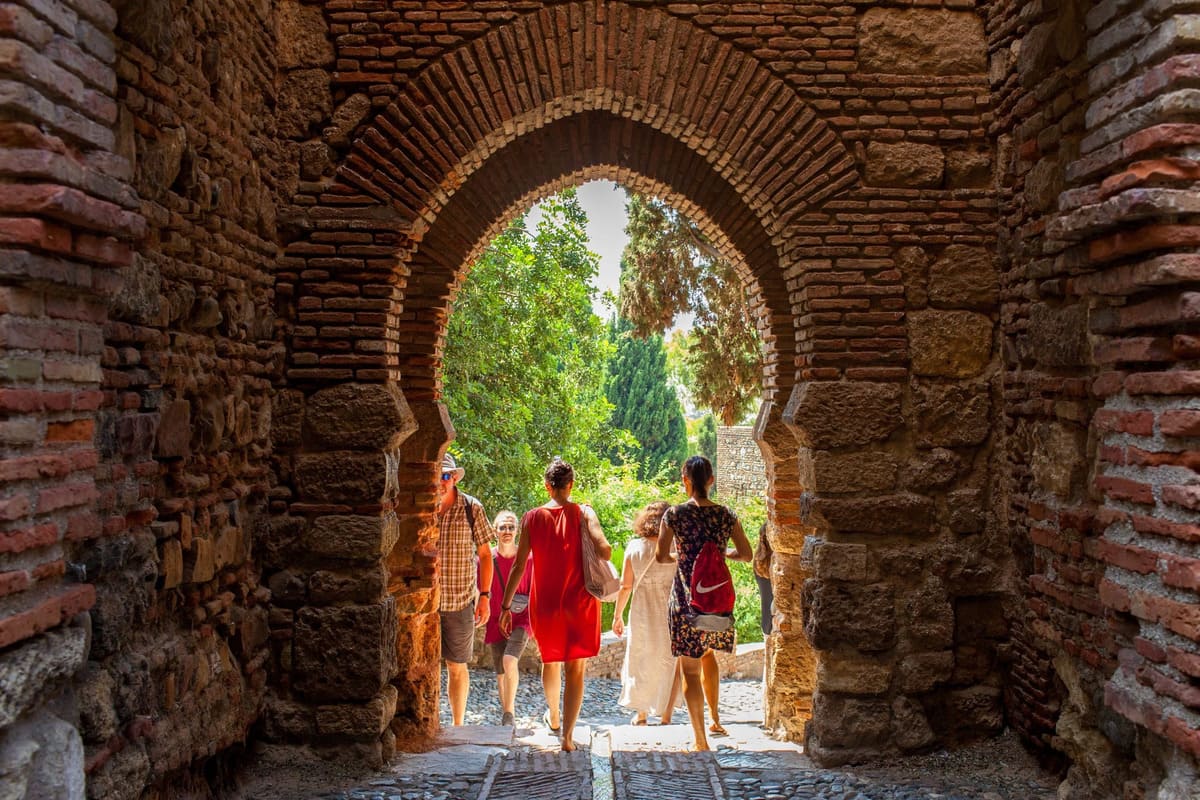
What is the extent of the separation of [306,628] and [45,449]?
2265 mm

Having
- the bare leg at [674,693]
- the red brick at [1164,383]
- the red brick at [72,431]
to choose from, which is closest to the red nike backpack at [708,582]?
the bare leg at [674,693]

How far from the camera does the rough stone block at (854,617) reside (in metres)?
4.65

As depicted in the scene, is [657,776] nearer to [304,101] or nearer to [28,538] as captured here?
[28,538]

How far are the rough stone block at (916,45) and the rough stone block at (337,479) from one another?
3185 millimetres

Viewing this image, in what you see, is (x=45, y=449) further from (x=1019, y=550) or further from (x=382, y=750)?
(x=1019, y=550)

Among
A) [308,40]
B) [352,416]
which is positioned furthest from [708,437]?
[308,40]

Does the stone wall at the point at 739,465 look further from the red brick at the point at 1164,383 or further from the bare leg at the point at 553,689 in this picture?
the red brick at the point at 1164,383

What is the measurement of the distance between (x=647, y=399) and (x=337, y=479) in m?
21.9

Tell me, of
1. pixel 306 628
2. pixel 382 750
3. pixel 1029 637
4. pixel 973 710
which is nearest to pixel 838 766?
pixel 973 710

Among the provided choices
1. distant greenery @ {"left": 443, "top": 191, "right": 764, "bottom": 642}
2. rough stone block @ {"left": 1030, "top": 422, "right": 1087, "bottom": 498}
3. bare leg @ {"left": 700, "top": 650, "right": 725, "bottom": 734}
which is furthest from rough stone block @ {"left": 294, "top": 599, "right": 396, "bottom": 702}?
distant greenery @ {"left": 443, "top": 191, "right": 764, "bottom": 642}

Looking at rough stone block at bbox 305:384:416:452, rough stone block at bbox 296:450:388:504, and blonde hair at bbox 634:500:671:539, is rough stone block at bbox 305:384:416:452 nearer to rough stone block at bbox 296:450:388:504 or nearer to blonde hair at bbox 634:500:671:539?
rough stone block at bbox 296:450:388:504

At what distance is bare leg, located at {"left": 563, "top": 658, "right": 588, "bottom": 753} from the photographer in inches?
201

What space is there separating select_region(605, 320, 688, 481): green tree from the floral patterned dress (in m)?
21.0

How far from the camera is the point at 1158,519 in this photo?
115 inches
